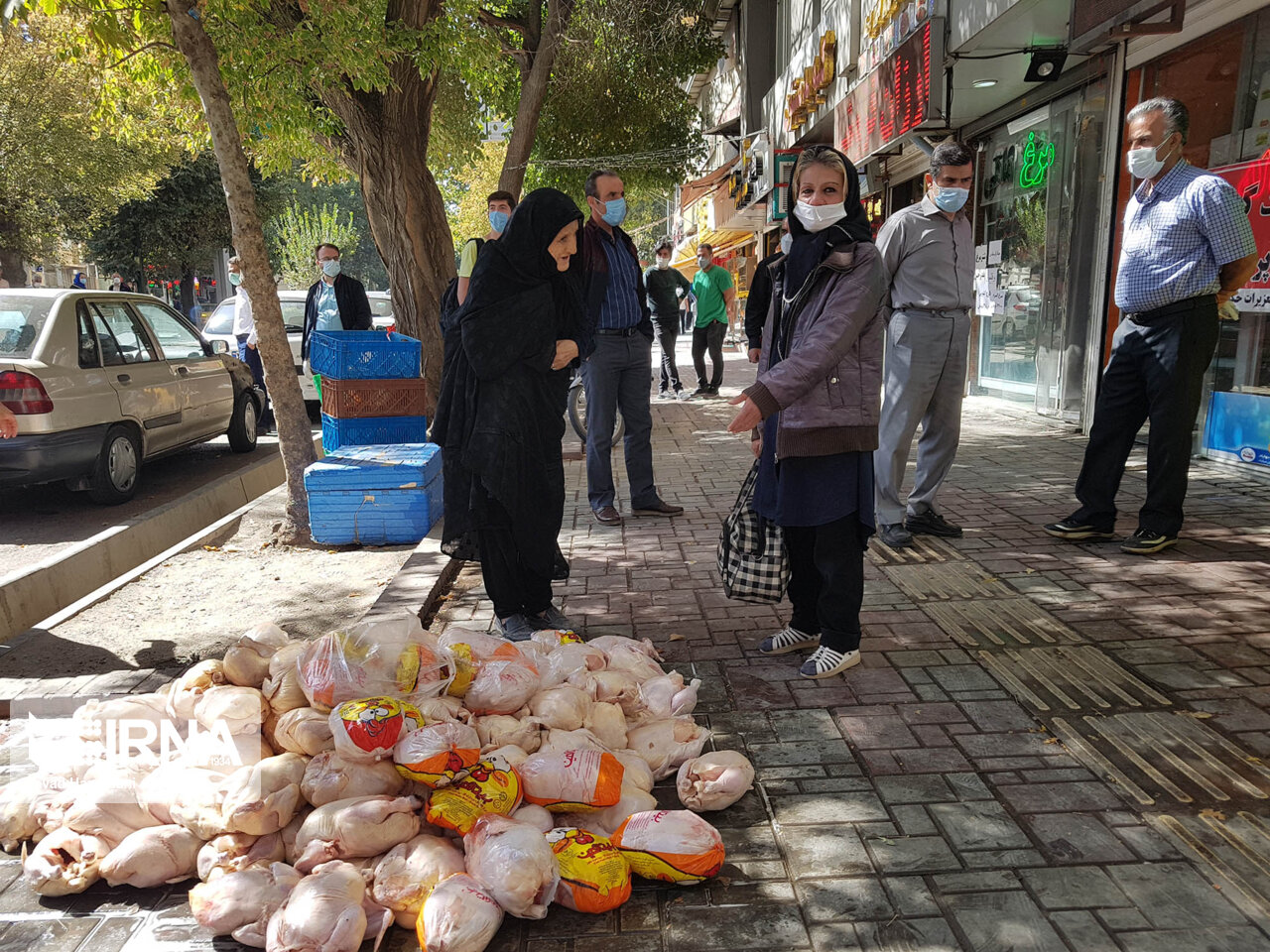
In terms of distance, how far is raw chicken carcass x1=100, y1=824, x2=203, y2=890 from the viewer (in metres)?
2.40

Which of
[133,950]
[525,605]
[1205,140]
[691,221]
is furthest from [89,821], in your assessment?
[691,221]

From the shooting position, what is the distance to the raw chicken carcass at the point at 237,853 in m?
2.39

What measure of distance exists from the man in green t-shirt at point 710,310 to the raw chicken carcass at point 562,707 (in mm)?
10452

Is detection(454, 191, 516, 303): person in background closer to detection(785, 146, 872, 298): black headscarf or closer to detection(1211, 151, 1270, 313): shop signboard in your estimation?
detection(785, 146, 872, 298): black headscarf

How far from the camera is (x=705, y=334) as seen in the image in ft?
44.2

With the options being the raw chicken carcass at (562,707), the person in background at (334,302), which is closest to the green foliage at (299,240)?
the person in background at (334,302)

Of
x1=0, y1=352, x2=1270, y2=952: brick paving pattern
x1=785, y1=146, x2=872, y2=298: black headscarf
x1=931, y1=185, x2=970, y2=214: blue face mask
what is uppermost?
x1=931, y1=185, x2=970, y2=214: blue face mask

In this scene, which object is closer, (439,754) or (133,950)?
(133,950)

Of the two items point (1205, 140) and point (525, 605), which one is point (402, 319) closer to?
point (525, 605)

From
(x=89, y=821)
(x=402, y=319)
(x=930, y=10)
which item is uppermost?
(x=930, y=10)

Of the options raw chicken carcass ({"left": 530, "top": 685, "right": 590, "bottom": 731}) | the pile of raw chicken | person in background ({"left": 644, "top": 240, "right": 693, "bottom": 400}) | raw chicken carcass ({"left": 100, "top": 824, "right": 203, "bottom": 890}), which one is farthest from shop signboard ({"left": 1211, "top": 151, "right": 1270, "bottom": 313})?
person in background ({"left": 644, "top": 240, "right": 693, "bottom": 400})

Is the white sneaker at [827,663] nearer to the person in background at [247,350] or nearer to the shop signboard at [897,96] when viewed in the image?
the shop signboard at [897,96]

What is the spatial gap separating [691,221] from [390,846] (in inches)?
1570

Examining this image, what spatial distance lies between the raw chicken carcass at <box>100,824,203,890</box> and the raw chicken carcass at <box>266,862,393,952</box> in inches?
17.4
